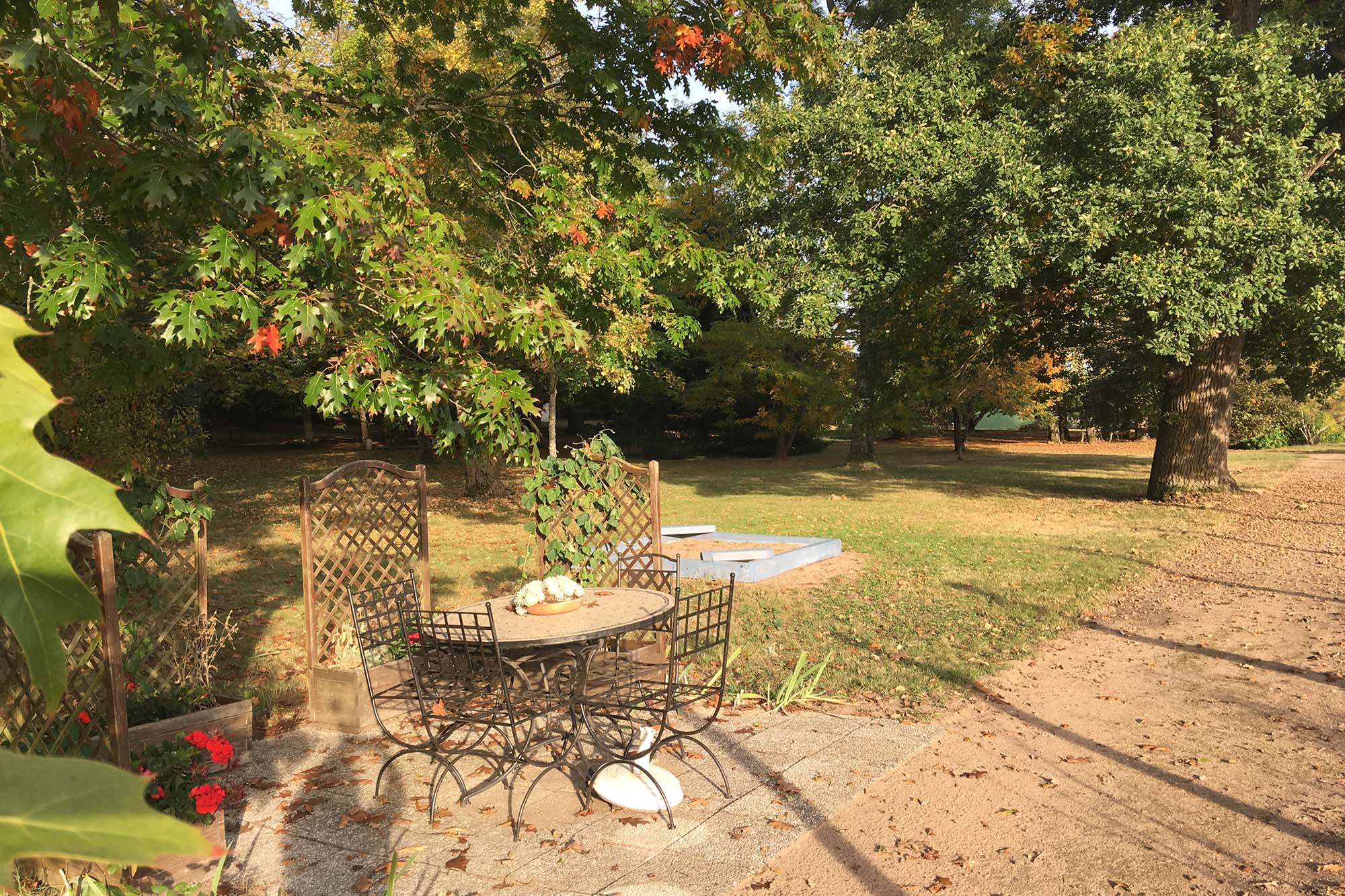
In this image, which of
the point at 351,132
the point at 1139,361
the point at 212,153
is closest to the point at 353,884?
the point at 212,153

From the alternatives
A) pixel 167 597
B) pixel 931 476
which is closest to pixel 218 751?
pixel 167 597

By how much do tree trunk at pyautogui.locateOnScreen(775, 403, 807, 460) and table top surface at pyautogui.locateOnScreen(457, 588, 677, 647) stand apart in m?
26.3

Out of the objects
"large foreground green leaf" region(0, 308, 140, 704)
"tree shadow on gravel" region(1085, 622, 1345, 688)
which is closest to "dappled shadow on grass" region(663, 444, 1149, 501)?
"tree shadow on gravel" region(1085, 622, 1345, 688)

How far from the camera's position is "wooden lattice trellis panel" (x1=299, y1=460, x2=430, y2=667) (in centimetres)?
723

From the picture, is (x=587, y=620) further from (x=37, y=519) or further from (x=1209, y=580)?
(x=1209, y=580)

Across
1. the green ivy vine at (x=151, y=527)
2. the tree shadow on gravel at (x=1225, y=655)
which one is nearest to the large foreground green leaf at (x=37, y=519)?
the green ivy vine at (x=151, y=527)

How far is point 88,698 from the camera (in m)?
4.54

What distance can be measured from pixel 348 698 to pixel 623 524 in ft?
8.61

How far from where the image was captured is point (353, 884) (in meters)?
4.55

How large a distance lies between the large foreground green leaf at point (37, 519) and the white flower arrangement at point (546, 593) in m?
5.59

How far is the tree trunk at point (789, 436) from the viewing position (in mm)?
33625

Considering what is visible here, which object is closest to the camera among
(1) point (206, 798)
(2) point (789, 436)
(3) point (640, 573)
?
(1) point (206, 798)

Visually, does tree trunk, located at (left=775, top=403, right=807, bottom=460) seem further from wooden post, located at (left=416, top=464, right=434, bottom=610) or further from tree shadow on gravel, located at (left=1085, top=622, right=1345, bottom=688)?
wooden post, located at (left=416, top=464, right=434, bottom=610)

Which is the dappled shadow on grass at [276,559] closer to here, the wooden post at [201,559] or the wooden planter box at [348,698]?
the wooden post at [201,559]
